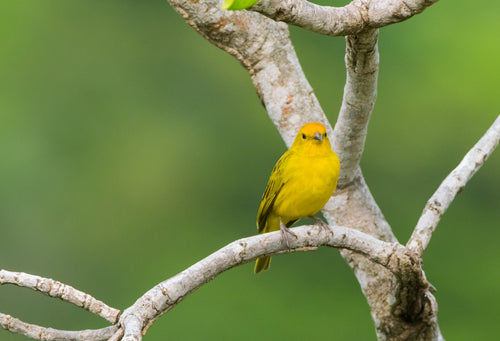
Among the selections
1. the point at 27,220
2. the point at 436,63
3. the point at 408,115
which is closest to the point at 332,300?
the point at 408,115

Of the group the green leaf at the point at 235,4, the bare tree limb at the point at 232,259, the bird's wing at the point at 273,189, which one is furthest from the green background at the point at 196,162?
the green leaf at the point at 235,4

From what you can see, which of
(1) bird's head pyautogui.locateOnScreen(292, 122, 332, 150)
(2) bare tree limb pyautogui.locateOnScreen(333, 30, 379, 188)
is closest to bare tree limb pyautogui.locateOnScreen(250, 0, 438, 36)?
(2) bare tree limb pyautogui.locateOnScreen(333, 30, 379, 188)


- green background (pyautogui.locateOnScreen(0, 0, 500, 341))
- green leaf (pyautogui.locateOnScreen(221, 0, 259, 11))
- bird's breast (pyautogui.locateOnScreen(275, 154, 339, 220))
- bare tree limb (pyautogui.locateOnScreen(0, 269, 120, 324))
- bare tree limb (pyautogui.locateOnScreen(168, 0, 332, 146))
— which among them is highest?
green background (pyautogui.locateOnScreen(0, 0, 500, 341))

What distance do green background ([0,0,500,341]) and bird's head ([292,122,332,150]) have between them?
3608 mm

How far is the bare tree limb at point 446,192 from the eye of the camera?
3.02 meters

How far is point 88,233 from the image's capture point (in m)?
8.54

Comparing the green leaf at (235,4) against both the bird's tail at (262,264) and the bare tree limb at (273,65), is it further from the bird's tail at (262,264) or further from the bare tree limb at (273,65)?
the bird's tail at (262,264)

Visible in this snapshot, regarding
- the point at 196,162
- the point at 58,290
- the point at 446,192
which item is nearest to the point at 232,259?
the point at 58,290

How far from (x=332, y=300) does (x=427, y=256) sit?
108 cm

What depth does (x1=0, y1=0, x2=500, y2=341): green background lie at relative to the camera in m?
7.31

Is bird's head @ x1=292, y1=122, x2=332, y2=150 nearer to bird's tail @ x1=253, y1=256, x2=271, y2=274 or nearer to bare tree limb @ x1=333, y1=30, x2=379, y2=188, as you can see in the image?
bare tree limb @ x1=333, y1=30, x2=379, y2=188

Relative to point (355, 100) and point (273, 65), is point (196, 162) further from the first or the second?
point (355, 100)

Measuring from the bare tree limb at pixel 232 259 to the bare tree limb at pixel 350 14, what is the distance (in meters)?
0.72

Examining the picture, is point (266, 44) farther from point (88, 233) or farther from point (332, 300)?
point (88, 233)
